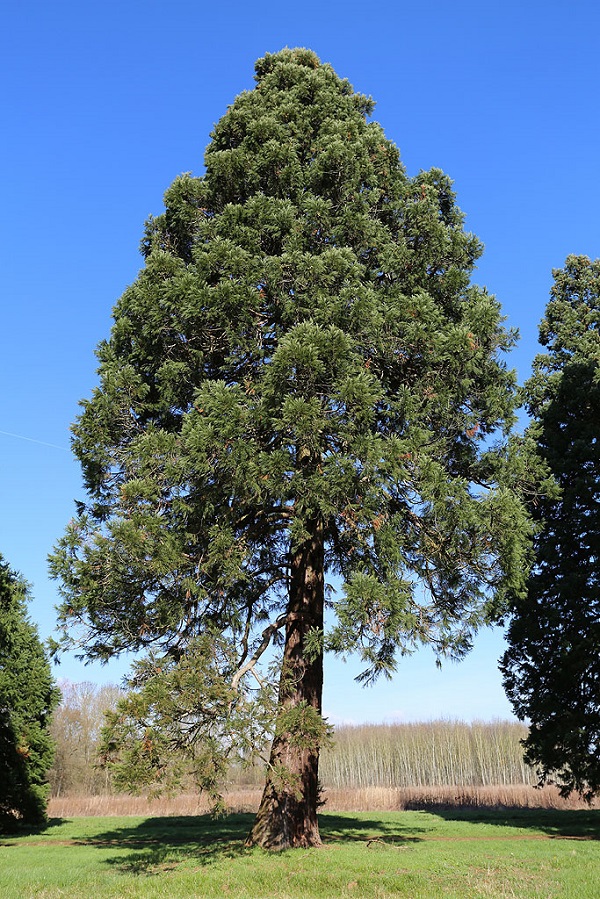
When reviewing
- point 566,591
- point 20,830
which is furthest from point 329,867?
point 20,830

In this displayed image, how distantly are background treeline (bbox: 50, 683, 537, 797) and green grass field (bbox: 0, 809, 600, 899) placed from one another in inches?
924

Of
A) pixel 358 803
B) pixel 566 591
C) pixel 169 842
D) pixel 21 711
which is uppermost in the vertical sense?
pixel 566 591

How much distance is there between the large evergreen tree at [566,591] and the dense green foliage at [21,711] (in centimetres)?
1346

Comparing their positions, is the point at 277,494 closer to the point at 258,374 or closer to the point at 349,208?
the point at 258,374

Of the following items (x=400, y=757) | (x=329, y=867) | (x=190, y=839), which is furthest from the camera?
(x=400, y=757)

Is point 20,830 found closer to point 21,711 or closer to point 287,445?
point 21,711

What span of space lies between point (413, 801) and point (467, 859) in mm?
21544

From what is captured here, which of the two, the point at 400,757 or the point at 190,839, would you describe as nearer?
the point at 190,839

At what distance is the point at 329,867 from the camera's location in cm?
930

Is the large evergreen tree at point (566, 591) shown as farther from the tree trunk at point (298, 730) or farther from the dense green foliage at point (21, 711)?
the dense green foliage at point (21, 711)

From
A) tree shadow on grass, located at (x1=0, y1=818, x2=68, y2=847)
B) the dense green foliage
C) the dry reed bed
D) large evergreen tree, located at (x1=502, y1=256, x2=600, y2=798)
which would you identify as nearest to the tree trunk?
large evergreen tree, located at (x1=502, y1=256, x2=600, y2=798)

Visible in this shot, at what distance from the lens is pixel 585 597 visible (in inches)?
652

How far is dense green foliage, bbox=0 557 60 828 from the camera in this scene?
18.9m

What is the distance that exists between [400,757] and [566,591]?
2677cm
